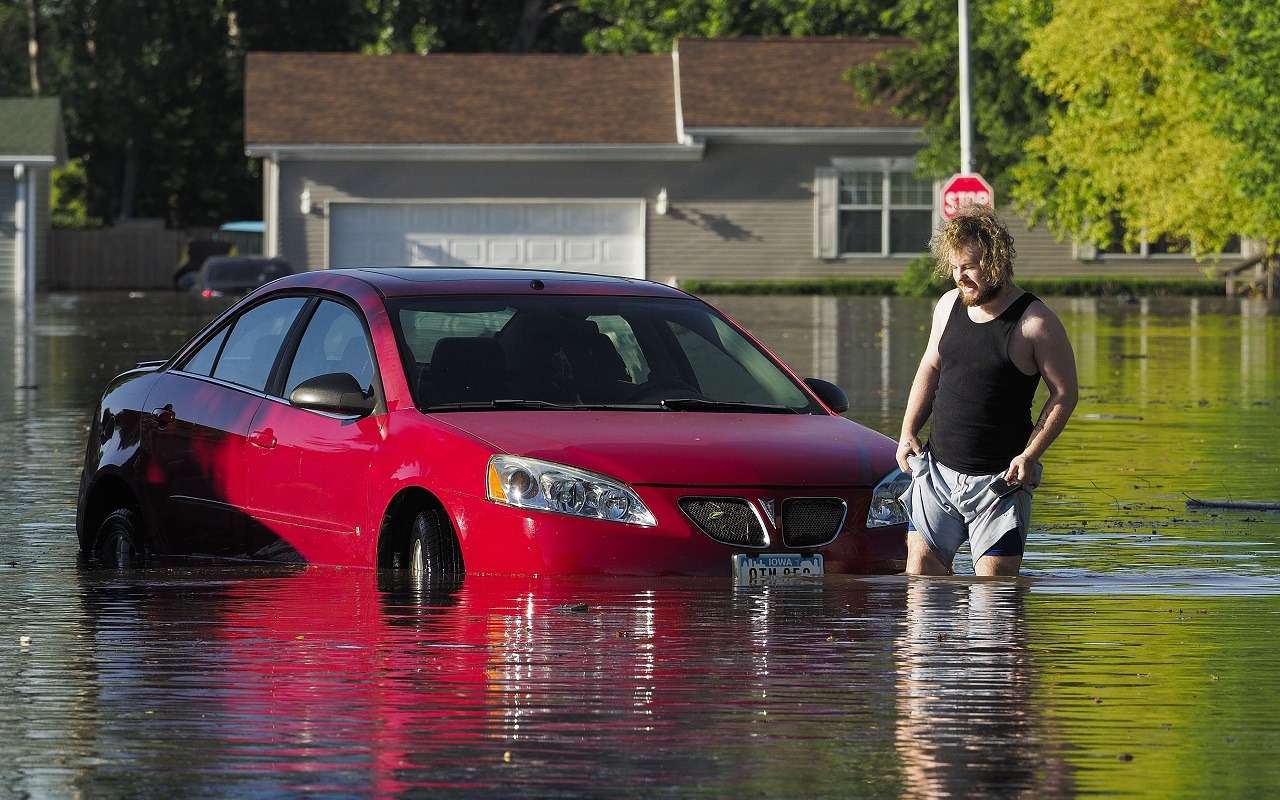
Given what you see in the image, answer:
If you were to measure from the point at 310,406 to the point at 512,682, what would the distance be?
2690mm

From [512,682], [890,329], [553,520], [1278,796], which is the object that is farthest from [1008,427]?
[890,329]

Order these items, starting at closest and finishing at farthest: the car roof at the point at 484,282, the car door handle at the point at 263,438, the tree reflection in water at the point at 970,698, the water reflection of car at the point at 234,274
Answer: the tree reflection in water at the point at 970,698 < the car door handle at the point at 263,438 < the car roof at the point at 484,282 < the water reflection of car at the point at 234,274

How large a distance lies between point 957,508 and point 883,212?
45911mm

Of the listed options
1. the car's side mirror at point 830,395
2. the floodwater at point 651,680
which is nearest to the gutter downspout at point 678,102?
the floodwater at point 651,680

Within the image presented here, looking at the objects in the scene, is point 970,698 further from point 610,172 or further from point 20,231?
point 20,231

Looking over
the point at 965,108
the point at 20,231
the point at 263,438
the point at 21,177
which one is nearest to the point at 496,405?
the point at 263,438

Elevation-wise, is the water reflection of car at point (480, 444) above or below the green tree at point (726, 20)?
below

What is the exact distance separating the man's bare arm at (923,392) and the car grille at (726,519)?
0.56 m

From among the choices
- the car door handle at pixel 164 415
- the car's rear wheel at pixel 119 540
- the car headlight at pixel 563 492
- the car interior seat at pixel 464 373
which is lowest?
the car's rear wheel at pixel 119 540

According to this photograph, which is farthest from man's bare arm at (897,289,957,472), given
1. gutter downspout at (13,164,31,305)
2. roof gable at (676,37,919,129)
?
gutter downspout at (13,164,31,305)

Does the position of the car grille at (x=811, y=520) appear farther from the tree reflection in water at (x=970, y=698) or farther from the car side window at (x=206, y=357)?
the car side window at (x=206, y=357)

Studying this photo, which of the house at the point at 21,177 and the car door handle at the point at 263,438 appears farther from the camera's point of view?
the house at the point at 21,177

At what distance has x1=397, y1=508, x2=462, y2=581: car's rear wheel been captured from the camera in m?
9.34

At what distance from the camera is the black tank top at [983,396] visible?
887 centimetres
